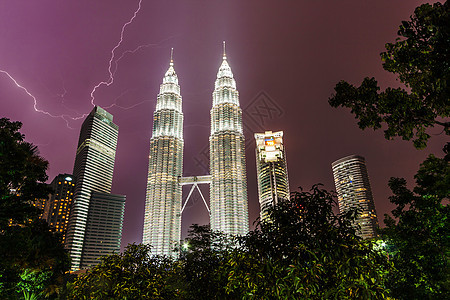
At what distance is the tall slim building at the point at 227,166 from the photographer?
165 meters

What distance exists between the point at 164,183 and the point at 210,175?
30623 mm

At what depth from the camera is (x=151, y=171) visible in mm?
181250

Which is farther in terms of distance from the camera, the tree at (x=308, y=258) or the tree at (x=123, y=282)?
the tree at (x=123, y=282)

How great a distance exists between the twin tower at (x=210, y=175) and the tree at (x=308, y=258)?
6148 inches

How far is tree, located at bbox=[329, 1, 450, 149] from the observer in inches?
310

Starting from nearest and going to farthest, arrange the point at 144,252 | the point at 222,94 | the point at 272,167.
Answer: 1. the point at 144,252
2. the point at 272,167
3. the point at 222,94

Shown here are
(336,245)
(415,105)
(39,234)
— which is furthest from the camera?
(39,234)

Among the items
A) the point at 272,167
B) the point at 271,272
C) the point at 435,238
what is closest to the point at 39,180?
the point at 271,272

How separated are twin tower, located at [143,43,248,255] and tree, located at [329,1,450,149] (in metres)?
155

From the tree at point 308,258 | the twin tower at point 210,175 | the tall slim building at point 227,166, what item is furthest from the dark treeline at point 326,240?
the tall slim building at point 227,166

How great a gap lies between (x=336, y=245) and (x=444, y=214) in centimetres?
1653

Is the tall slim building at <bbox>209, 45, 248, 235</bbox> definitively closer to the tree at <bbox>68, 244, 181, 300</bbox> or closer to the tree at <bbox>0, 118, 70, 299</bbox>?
the tree at <bbox>0, 118, 70, 299</bbox>

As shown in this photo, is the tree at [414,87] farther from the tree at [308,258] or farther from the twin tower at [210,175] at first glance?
the twin tower at [210,175]

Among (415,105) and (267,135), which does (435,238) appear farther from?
(267,135)
